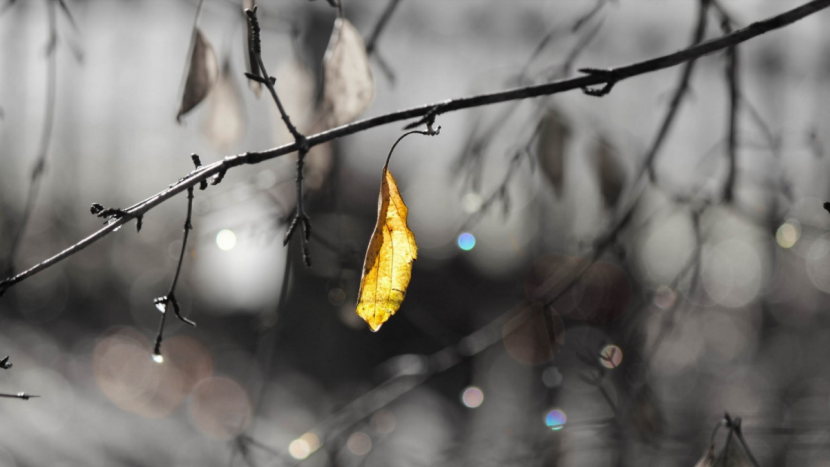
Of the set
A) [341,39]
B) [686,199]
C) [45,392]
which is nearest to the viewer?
[341,39]

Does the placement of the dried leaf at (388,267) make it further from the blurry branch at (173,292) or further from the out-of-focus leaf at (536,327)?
the out-of-focus leaf at (536,327)

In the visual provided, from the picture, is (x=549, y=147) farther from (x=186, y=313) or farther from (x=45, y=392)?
(x=186, y=313)

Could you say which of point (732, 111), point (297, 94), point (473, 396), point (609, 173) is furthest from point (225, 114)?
point (473, 396)

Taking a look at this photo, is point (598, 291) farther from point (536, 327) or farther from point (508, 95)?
point (508, 95)

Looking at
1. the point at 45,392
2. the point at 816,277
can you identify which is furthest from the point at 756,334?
the point at 45,392

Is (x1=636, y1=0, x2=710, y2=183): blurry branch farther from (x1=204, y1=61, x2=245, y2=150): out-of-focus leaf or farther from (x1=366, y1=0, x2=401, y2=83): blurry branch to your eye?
(x1=204, y1=61, x2=245, y2=150): out-of-focus leaf

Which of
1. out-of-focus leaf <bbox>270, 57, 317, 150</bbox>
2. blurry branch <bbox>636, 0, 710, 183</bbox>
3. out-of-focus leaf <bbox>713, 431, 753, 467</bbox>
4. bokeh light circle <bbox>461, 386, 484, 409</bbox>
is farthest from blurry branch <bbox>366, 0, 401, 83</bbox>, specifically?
bokeh light circle <bbox>461, 386, 484, 409</bbox>
